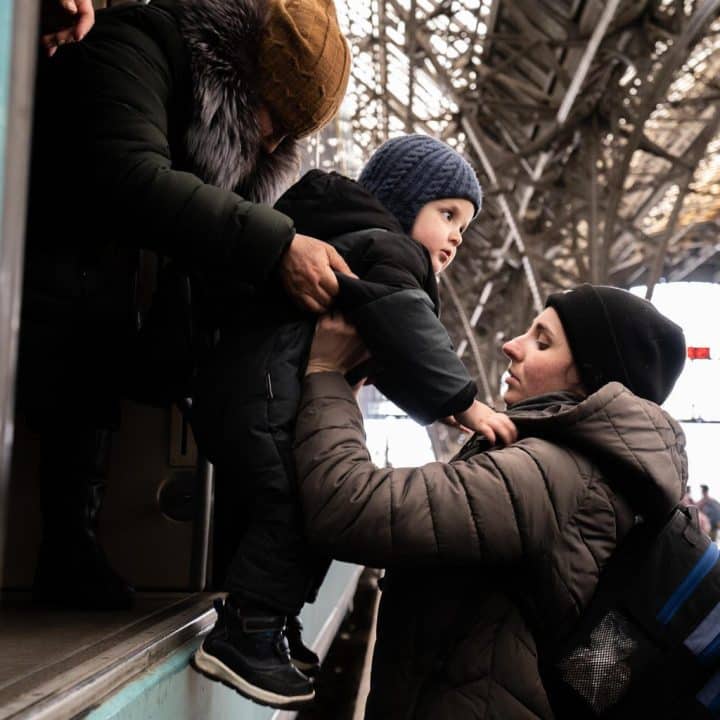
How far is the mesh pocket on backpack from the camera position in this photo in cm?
113

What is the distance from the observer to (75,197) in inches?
55.4

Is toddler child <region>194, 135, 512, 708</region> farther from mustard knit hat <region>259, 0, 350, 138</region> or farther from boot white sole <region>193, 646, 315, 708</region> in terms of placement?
mustard knit hat <region>259, 0, 350, 138</region>

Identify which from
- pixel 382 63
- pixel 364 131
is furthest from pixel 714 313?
pixel 364 131

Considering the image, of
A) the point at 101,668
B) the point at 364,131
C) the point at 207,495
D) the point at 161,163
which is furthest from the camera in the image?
the point at 364,131

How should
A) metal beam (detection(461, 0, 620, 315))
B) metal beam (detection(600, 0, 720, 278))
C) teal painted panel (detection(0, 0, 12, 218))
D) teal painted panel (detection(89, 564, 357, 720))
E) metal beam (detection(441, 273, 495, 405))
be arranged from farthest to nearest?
metal beam (detection(441, 273, 495, 405)) < metal beam (detection(461, 0, 620, 315)) < metal beam (detection(600, 0, 720, 278)) < teal painted panel (detection(89, 564, 357, 720)) < teal painted panel (detection(0, 0, 12, 218))

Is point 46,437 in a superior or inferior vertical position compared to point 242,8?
inferior

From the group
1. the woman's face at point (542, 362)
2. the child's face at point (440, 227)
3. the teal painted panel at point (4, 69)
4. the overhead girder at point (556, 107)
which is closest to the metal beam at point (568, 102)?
the overhead girder at point (556, 107)

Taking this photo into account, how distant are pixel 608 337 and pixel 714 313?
10318 millimetres

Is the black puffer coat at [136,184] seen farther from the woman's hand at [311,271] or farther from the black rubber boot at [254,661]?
the black rubber boot at [254,661]

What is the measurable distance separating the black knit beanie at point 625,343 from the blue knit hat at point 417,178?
0.39 meters

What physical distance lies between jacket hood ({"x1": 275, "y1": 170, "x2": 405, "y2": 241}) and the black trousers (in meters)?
0.18

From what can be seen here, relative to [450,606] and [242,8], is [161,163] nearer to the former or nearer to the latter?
[242,8]

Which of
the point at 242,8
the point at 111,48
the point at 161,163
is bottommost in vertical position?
the point at 161,163

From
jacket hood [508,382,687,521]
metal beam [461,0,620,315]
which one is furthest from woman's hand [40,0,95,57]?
metal beam [461,0,620,315]
